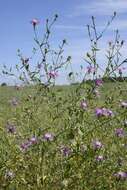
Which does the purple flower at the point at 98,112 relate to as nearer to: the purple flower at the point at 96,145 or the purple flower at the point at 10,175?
the purple flower at the point at 96,145

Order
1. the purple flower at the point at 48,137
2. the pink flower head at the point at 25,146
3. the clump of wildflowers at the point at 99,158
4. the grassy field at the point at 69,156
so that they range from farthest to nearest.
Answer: the pink flower head at the point at 25,146
the clump of wildflowers at the point at 99,158
the purple flower at the point at 48,137
the grassy field at the point at 69,156

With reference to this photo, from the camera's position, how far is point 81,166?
433cm

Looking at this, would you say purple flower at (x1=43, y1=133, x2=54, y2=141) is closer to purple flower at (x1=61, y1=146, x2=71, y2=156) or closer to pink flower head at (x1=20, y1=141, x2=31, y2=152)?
purple flower at (x1=61, y1=146, x2=71, y2=156)

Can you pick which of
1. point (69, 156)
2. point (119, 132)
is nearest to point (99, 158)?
point (69, 156)

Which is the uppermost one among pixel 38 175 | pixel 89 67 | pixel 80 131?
pixel 89 67

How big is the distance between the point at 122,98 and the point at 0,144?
1.23m

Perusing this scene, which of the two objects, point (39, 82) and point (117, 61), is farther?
point (39, 82)

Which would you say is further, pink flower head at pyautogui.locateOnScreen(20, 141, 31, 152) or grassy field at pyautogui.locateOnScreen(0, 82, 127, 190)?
pink flower head at pyautogui.locateOnScreen(20, 141, 31, 152)

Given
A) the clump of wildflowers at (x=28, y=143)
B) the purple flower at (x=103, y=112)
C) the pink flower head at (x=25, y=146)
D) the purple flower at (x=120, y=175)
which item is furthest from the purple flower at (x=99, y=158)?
the pink flower head at (x=25, y=146)

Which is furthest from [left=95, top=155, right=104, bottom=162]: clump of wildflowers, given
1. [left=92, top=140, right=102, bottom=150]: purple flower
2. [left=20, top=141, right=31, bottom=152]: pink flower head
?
[left=20, top=141, right=31, bottom=152]: pink flower head

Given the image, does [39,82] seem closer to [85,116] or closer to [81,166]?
[85,116]

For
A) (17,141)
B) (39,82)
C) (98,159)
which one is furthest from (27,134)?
(98,159)

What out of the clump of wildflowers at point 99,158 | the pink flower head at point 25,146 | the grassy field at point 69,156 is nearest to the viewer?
the grassy field at point 69,156

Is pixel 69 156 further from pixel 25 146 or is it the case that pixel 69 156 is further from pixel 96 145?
pixel 25 146
